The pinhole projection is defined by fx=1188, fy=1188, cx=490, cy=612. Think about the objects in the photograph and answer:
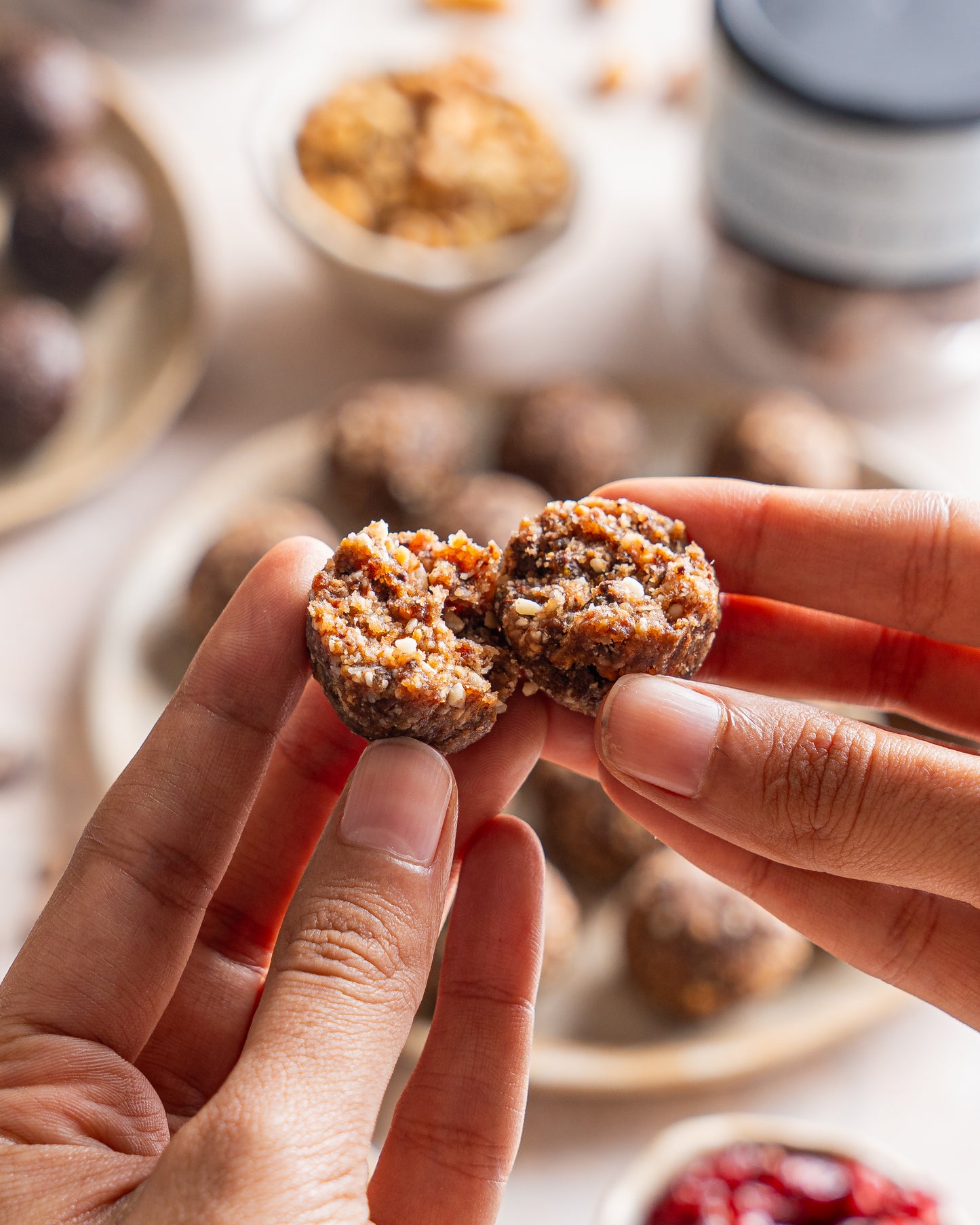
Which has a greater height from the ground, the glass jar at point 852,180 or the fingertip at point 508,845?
the glass jar at point 852,180

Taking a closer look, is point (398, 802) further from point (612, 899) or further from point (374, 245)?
point (374, 245)

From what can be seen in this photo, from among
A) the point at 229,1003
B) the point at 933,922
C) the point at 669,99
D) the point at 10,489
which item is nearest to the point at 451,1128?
the point at 229,1003

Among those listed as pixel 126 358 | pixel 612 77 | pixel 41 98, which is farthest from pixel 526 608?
pixel 612 77

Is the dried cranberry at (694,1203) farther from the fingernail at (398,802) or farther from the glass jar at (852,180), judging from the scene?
the glass jar at (852,180)

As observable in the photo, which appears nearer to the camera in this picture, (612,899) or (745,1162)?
(745,1162)

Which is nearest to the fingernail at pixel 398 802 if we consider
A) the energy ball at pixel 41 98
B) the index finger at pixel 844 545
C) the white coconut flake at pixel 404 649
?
the white coconut flake at pixel 404 649

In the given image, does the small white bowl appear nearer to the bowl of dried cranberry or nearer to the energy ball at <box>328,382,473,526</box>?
the energy ball at <box>328,382,473,526</box>

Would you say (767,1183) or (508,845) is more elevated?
(508,845)

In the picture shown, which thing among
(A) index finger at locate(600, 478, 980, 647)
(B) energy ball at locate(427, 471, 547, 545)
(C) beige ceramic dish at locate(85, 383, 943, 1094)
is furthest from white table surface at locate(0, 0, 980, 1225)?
(A) index finger at locate(600, 478, 980, 647)
